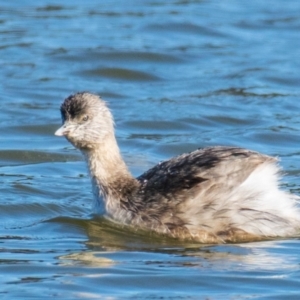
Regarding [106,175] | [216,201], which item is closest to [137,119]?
[106,175]

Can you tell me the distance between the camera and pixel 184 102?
614 inches

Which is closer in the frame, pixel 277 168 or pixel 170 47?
pixel 277 168

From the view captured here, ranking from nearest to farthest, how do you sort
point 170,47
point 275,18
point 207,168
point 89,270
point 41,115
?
point 89,270 < point 207,168 < point 41,115 < point 170,47 < point 275,18

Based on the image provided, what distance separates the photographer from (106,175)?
10664 mm

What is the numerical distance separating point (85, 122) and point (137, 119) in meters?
4.16

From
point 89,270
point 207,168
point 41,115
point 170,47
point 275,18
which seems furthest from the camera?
point 275,18

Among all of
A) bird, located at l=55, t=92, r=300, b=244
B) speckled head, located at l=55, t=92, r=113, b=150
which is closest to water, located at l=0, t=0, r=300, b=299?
bird, located at l=55, t=92, r=300, b=244

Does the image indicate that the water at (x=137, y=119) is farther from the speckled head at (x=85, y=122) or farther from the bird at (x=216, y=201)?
the speckled head at (x=85, y=122)

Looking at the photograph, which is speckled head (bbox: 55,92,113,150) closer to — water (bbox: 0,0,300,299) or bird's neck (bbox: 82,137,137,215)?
bird's neck (bbox: 82,137,137,215)

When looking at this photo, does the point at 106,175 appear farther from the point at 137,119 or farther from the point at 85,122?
the point at 137,119

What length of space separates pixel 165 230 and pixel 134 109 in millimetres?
5315

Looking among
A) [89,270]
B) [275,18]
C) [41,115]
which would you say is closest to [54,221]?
[89,270]

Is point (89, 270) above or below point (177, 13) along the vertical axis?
below

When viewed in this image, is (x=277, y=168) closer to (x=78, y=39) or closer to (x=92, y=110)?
(x=92, y=110)
